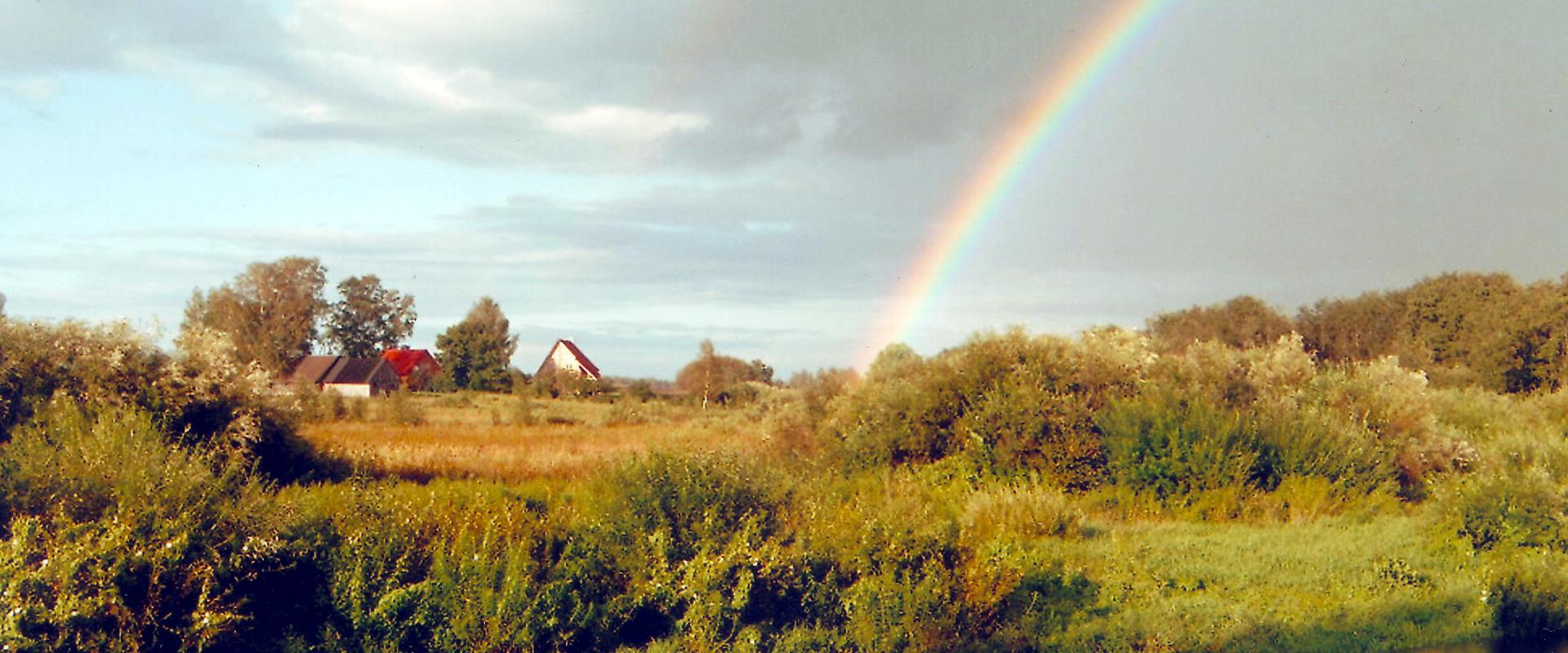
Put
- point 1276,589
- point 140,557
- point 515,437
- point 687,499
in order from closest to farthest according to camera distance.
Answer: point 140,557 < point 687,499 < point 1276,589 < point 515,437

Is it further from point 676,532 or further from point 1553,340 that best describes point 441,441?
point 1553,340

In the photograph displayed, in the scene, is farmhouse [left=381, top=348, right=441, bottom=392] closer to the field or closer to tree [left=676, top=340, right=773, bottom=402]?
tree [left=676, top=340, right=773, bottom=402]

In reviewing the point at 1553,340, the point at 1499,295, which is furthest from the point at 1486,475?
the point at 1499,295

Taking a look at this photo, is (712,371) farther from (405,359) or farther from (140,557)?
(140,557)

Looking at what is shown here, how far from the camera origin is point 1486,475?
14031mm

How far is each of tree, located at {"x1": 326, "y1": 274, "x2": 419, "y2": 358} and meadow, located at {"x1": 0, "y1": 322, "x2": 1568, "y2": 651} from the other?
52281mm

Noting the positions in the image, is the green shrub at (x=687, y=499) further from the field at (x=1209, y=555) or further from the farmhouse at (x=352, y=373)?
the farmhouse at (x=352, y=373)

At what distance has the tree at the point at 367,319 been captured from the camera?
6656 cm

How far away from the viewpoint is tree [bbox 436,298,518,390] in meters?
67.9

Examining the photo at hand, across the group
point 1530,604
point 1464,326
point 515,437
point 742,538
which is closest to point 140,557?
point 742,538

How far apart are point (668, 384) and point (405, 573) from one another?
179 feet

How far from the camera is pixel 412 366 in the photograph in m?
72.8

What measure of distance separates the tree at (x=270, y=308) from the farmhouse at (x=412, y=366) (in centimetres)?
968

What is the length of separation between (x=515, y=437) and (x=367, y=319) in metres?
41.9
